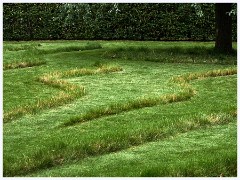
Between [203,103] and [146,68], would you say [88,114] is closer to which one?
[203,103]

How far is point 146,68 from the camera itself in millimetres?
20688

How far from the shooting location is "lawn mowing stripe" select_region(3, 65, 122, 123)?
13077mm

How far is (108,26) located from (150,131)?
23325mm

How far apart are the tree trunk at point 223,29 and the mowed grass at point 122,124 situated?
4428mm

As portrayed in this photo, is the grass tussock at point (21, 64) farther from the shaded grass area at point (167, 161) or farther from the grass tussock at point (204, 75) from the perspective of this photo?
the shaded grass area at point (167, 161)

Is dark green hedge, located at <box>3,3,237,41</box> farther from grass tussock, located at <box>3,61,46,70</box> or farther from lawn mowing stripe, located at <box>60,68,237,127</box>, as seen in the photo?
lawn mowing stripe, located at <box>60,68,237,127</box>

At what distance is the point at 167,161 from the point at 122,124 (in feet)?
9.10

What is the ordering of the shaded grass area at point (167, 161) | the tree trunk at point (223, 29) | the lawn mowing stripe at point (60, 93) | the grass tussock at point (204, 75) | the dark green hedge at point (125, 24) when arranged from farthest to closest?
the dark green hedge at point (125, 24)
the tree trunk at point (223, 29)
the grass tussock at point (204, 75)
the lawn mowing stripe at point (60, 93)
the shaded grass area at point (167, 161)

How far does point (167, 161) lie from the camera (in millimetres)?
9320

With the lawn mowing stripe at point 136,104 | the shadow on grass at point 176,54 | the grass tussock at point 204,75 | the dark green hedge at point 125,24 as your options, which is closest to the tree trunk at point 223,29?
the shadow on grass at point 176,54

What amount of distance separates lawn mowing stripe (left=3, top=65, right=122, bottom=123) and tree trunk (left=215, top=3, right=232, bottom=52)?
Result: 790 cm

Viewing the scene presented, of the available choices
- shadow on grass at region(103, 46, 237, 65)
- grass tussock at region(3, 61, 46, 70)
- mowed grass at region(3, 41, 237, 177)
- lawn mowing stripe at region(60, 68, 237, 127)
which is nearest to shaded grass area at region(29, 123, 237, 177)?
mowed grass at region(3, 41, 237, 177)

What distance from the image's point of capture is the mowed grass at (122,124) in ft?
30.0

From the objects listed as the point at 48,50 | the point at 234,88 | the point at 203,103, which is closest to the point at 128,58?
the point at 48,50
